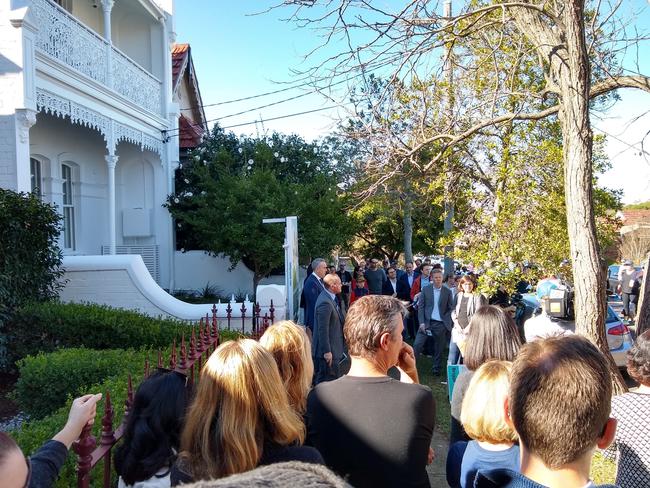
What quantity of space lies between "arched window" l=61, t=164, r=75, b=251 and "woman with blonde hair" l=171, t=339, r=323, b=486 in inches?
460

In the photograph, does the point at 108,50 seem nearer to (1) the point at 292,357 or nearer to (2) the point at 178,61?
(2) the point at 178,61

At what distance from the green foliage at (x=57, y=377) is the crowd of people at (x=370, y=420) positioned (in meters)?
3.16

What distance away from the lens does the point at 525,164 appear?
296 inches

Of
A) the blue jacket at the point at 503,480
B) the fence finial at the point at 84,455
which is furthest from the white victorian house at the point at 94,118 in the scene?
the blue jacket at the point at 503,480

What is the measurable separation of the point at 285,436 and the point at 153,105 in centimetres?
1390

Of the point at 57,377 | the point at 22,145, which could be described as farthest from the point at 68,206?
the point at 57,377

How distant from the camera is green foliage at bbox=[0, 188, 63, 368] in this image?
7.22m

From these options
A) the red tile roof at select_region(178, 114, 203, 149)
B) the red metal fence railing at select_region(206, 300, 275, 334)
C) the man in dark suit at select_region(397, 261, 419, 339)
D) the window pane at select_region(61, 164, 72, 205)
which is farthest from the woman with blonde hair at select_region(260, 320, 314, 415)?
the red tile roof at select_region(178, 114, 203, 149)

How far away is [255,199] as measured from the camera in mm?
12406

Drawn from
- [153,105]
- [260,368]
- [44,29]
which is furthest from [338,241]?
[260,368]

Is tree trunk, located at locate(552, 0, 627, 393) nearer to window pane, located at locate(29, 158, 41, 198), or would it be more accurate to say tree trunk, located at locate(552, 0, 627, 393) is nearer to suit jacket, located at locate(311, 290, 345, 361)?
suit jacket, located at locate(311, 290, 345, 361)

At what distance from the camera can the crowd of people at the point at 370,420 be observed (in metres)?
1.60

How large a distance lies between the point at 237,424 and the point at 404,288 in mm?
11104

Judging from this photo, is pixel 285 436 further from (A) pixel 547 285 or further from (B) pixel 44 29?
(B) pixel 44 29
